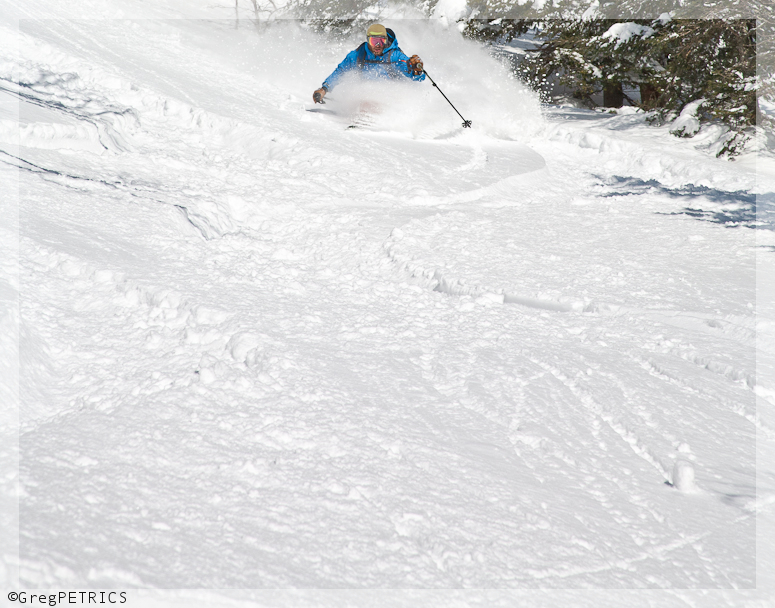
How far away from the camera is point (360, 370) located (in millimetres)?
3402

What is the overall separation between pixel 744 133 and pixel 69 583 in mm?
10117

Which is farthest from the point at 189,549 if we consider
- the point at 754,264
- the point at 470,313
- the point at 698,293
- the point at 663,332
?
the point at 754,264

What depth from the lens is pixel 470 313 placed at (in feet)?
14.1

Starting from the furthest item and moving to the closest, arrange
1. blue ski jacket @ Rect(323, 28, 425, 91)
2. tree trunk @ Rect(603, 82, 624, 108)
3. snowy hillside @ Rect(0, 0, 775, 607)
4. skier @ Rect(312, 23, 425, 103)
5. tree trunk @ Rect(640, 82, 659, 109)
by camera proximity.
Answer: tree trunk @ Rect(603, 82, 624, 108) → tree trunk @ Rect(640, 82, 659, 109) → blue ski jacket @ Rect(323, 28, 425, 91) → skier @ Rect(312, 23, 425, 103) → snowy hillside @ Rect(0, 0, 775, 607)

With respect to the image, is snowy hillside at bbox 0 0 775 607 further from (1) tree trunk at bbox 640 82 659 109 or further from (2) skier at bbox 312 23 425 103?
(1) tree trunk at bbox 640 82 659 109

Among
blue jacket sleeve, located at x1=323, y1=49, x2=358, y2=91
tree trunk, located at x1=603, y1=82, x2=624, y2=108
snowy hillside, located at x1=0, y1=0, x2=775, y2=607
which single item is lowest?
snowy hillside, located at x1=0, y1=0, x2=775, y2=607

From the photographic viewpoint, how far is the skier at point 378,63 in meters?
9.51

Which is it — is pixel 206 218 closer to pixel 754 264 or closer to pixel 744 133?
pixel 754 264

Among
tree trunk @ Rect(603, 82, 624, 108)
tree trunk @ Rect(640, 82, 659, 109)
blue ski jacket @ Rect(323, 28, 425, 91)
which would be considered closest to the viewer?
blue ski jacket @ Rect(323, 28, 425, 91)

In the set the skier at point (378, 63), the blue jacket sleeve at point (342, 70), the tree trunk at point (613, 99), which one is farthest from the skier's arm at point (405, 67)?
the tree trunk at point (613, 99)

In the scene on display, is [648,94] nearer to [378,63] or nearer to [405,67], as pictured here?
[405,67]

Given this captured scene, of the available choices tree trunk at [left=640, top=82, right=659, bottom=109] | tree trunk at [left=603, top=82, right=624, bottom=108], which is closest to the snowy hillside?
tree trunk at [left=640, top=82, right=659, bottom=109]

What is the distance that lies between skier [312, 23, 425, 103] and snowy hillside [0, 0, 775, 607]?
2.75m

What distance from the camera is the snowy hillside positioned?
2.15m
